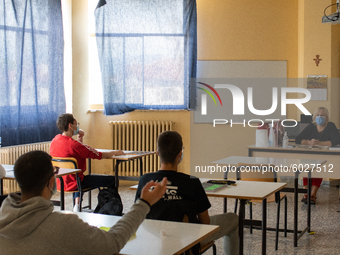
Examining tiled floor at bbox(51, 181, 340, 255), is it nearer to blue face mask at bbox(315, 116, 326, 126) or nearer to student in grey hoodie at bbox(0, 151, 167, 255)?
blue face mask at bbox(315, 116, 326, 126)

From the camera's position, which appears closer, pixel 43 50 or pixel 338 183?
pixel 43 50

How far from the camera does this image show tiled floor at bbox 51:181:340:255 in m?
3.55

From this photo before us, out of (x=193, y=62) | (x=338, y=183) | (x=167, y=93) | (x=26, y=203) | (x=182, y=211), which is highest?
(x=193, y=62)

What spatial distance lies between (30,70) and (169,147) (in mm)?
3822

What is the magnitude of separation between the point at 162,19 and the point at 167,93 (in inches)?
47.4

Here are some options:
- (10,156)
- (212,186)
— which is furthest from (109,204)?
A: (10,156)

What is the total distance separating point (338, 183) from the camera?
261 inches

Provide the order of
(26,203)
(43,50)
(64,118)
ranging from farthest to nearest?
(43,50) < (64,118) < (26,203)

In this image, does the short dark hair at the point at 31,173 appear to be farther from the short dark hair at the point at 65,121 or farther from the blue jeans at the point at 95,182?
the short dark hair at the point at 65,121

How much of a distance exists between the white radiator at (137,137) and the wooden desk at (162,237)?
15.2 feet

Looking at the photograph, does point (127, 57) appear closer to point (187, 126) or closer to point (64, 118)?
point (187, 126)

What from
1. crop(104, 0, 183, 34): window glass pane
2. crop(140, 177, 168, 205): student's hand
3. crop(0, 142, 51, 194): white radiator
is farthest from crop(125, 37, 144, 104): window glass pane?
crop(140, 177, 168, 205): student's hand

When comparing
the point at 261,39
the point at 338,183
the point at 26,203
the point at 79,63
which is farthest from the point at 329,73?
the point at 26,203

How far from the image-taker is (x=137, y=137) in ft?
22.1
